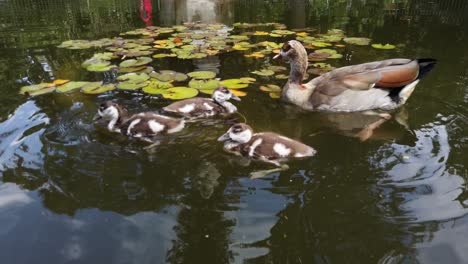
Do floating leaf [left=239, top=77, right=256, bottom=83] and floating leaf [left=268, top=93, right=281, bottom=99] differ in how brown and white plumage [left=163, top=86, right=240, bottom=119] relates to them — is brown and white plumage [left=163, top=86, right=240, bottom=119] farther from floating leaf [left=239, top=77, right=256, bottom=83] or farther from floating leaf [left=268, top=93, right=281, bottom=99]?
floating leaf [left=239, top=77, right=256, bottom=83]

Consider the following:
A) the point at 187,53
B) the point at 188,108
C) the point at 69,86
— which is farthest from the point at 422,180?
the point at 187,53

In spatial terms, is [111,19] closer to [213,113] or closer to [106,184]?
[213,113]

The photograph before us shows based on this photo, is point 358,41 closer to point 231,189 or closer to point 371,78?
point 371,78

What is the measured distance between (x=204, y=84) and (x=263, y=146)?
7.30 ft

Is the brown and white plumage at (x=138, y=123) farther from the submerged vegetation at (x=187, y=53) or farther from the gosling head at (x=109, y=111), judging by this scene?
the submerged vegetation at (x=187, y=53)

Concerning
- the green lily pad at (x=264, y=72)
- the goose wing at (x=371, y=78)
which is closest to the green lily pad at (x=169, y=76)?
the green lily pad at (x=264, y=72)

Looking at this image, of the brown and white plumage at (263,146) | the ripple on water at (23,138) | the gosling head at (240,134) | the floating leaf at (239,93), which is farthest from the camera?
the floating leaf at (239,93)

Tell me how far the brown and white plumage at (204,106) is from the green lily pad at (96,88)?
3.76ft

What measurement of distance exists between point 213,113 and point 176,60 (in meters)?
2.64

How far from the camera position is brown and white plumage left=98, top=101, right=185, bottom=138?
14.8 ft

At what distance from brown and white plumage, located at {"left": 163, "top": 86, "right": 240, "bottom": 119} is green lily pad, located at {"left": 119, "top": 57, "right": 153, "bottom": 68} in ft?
6.39

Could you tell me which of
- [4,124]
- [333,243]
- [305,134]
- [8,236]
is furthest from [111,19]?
[333,243]

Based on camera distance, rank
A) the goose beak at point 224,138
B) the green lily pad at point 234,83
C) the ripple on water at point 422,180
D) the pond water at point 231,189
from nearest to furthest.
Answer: the pond water at point 231,189 → the ripple on water at point 422,180 → the goose beak at point 224,138 → the green lily pad at point 234,83

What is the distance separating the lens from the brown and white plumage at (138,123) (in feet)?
14.8
